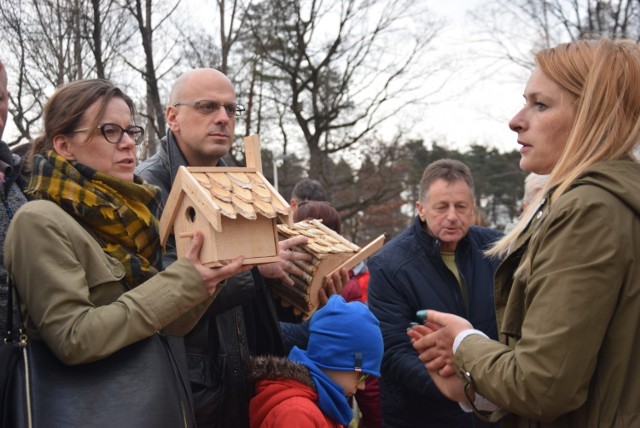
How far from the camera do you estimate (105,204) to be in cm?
229

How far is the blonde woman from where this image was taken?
1.76 m

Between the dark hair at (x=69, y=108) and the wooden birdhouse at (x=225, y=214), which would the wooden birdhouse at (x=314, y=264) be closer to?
the wooden birdhouse at (x=225, y=214)

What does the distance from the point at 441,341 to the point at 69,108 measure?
64.6 inches

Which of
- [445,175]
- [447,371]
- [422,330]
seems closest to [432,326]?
[422,330]

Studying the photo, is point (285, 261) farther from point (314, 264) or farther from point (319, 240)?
point (319, 240)

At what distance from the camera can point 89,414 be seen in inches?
74.8

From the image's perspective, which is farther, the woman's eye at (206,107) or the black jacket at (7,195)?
the woman's eye at (206,107)

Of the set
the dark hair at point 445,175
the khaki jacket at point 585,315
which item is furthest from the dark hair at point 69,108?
the dark hair at point 445,175

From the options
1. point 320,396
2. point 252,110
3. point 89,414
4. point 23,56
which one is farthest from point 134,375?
point 252,110

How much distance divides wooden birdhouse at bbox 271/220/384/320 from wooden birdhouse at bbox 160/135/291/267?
1.58ft

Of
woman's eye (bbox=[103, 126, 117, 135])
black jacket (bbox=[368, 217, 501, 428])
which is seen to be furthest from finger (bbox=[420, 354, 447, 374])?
woman's eye (bbox=[103, 126, 117, 135])

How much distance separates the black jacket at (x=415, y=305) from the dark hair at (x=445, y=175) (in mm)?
290

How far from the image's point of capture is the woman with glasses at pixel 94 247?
79.5 inches

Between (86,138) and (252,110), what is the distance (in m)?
17.3
